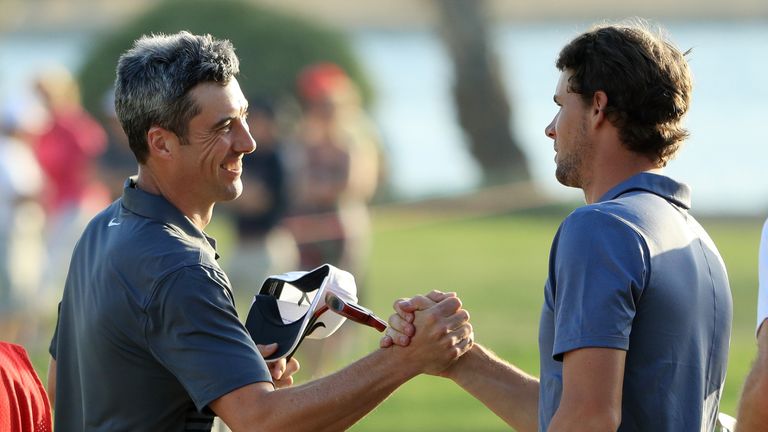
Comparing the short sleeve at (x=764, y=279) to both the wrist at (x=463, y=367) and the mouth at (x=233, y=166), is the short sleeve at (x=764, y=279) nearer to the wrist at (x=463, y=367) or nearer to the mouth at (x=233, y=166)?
the wrist at (x=463, y=367)

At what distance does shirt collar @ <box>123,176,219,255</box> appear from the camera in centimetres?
392

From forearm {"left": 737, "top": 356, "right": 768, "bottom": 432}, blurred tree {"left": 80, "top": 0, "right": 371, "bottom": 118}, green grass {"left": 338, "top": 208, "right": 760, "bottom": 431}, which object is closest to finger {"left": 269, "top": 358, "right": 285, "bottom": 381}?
forearm {"left": 737, "top": 356, "right": 768, "bottom": 432}

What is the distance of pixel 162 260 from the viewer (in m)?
3.71

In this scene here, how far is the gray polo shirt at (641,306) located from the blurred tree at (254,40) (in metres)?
19.7

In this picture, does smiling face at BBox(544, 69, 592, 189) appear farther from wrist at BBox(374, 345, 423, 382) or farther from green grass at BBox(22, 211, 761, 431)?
green grass at BBox(22, 211, 761, 431)

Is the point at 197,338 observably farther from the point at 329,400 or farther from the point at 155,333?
the point at 329,400

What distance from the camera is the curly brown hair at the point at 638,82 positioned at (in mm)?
3602

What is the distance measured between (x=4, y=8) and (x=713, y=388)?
30903 mm

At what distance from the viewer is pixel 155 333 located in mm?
3672

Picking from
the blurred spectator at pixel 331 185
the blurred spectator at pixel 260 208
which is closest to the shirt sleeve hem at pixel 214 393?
the blurred spectator at pixel 260 208

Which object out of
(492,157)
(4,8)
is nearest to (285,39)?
(492,157)

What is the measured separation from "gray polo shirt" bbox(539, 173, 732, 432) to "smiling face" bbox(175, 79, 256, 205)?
111 cm

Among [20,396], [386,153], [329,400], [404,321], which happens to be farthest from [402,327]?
[386,153]

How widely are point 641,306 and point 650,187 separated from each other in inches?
15.3
